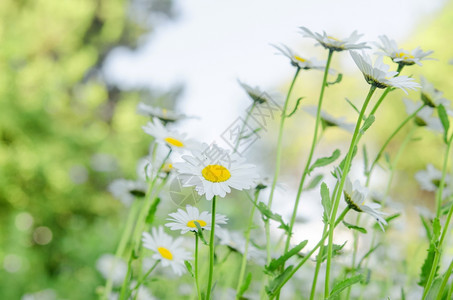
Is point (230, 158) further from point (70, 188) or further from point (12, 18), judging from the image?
point (12, 18)

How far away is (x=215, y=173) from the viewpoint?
→ 43 centimetres

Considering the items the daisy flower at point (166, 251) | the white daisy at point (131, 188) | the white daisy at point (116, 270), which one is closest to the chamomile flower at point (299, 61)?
the daisy flower at point (166, 251)

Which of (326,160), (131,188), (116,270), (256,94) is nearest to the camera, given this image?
(326,160)

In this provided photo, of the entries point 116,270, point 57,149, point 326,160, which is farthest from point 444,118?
point 57,149

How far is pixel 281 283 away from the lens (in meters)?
0.42

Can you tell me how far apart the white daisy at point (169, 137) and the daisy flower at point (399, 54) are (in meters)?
0.27

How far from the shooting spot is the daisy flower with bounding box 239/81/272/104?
2.05 feet

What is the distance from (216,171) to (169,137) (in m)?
0.19

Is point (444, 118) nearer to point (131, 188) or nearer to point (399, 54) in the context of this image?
point (399, 54)

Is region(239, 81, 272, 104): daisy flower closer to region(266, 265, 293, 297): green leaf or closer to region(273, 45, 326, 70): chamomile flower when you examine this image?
region(273, 45, 326, 70): chamomile flower

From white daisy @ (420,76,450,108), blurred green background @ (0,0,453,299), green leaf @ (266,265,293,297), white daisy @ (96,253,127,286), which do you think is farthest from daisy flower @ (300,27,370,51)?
blurred green background @ (0,0,453,299)

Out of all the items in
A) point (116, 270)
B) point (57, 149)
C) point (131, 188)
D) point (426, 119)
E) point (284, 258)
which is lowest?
point (57, 149)

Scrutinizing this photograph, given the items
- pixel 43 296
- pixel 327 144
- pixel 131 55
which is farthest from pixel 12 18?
pixel 327 144

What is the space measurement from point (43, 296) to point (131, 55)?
15.2 ft
